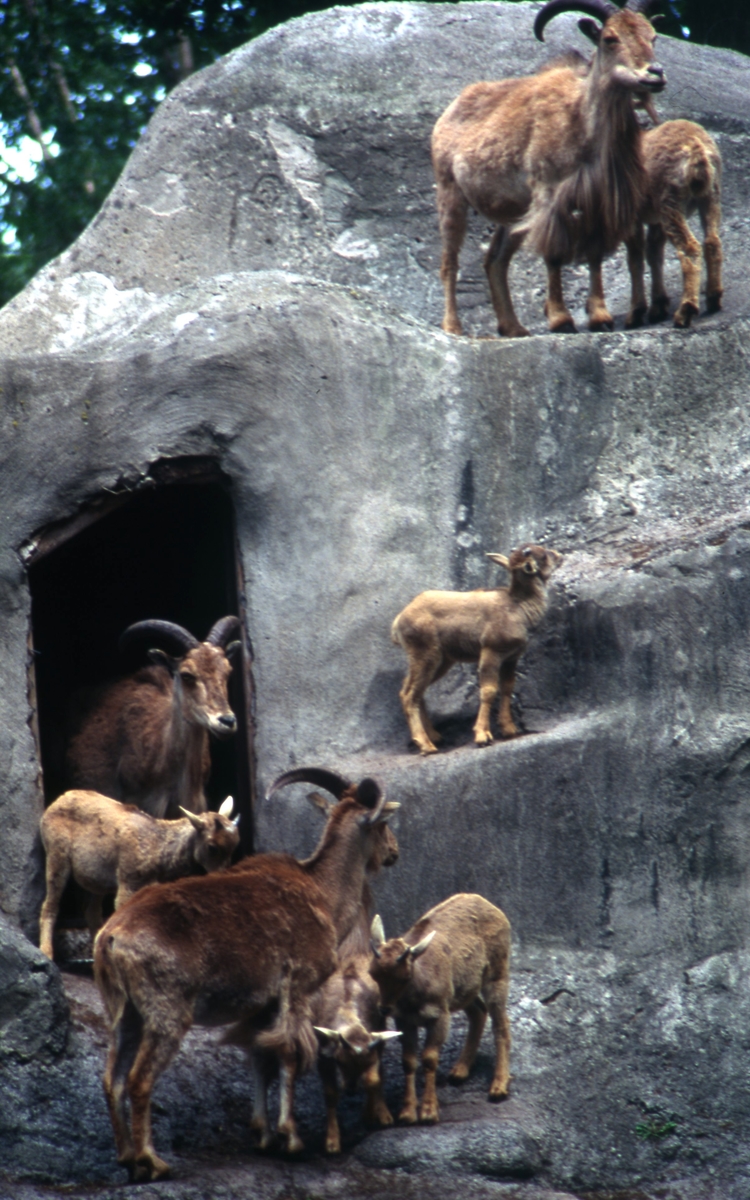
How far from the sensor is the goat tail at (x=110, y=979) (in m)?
7.35

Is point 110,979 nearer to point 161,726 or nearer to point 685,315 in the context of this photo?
point 161,726

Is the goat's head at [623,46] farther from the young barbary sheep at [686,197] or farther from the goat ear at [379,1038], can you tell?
the goat ear at [379,1038]

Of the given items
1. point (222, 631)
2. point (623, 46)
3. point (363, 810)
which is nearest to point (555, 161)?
point (623, 46)

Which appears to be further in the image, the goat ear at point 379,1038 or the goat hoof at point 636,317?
the goat hoof at point 636,317

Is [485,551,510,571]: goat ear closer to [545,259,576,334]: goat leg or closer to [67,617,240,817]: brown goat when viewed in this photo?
[67,617,240,817]: brown goat

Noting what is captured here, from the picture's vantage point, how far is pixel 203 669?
978 centimetres

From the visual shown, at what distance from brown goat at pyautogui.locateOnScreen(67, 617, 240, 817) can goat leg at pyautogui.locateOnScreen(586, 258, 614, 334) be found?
10.6 feet

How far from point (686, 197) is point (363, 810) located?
4.82 meters

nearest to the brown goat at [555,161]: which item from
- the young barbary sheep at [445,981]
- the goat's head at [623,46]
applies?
the goat's head at [623,46]

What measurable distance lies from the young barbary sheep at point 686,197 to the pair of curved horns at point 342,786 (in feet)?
13.0

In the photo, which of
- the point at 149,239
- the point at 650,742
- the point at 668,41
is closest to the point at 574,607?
the point at 650,742

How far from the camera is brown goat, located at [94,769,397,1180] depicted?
7273mm

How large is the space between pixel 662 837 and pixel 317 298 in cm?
412

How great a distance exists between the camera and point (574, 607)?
9531mm
